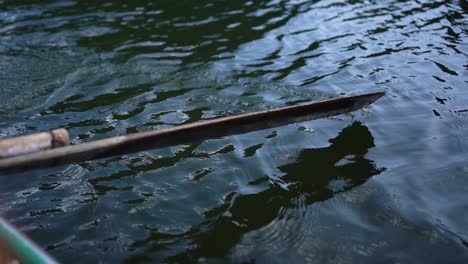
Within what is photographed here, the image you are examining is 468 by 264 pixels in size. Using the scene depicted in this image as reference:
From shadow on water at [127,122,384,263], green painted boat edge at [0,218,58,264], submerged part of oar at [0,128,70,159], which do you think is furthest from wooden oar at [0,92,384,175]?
green painted boat edge at [0,218,58,264]

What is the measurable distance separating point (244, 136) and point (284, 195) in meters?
1.37

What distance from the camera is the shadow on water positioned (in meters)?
4.12

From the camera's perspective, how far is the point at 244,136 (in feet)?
19.6

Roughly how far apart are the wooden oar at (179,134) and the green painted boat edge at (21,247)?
0.68 meters

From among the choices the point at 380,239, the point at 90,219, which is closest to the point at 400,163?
the point at 380,239

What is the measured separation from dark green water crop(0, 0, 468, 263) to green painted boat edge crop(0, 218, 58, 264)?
1055 millimetres

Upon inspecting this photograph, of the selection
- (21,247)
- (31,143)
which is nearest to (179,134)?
(31,143)

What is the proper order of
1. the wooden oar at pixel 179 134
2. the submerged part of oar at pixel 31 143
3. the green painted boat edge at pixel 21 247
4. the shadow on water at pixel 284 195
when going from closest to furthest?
the green painted boat edge at pixel 21 247 → the submerged part of oar at pixel 31 143 → the wooden oar at pixel 179 134 → the shadow on water at pixel 284 195

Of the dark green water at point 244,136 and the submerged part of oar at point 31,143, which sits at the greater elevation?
the submerged part of oar at point 31,143

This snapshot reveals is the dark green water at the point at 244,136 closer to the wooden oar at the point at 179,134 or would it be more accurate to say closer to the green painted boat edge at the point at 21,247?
the wooden oar at the point at 179,134

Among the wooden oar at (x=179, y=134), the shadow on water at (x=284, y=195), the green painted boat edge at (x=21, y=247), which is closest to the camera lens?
the green painted boat edge at (x=21, y=247)

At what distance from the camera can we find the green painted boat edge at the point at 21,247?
2.76 metres

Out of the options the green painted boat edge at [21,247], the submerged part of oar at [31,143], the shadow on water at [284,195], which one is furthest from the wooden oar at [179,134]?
the green painted boat edge at [21,247]

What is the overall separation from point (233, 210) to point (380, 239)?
1.47 metres
